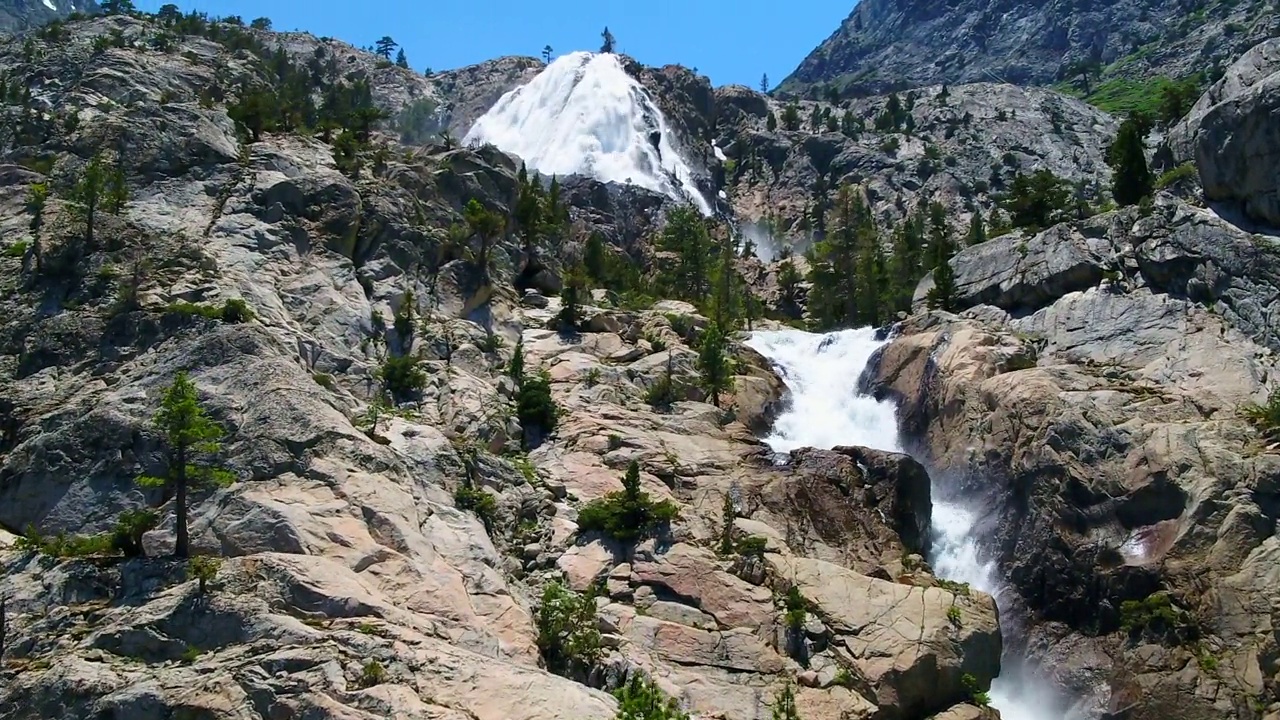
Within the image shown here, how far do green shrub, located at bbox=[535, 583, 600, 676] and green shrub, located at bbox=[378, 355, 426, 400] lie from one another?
16324 mm

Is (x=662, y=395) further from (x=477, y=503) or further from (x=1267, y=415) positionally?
(x=1267, y=415)

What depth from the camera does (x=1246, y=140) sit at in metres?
60.6

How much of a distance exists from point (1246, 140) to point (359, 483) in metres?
53.6

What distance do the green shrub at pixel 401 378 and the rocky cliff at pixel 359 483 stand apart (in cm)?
45

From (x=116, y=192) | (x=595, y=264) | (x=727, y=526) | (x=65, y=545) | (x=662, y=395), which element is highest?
(x=595, y=264)

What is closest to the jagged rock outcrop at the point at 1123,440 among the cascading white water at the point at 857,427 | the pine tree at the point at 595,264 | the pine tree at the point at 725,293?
the cascading white water at the point at 857,427

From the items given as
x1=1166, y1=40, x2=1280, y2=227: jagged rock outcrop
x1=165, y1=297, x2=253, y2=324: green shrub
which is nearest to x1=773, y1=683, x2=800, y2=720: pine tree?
x1=165, y1=297, x2=253, y2=324: green shrub

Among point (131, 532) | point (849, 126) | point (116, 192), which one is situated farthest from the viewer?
point (849, 126)

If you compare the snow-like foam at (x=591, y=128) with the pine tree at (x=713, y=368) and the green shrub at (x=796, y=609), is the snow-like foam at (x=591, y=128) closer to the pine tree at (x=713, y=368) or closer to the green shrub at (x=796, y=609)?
the pine tree at (x=713, y=368)

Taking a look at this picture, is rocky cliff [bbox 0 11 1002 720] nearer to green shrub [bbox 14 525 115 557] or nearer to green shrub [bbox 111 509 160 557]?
green shrub [bbox 14 525 115 557]

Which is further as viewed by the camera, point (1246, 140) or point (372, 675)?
point (1246, 140)

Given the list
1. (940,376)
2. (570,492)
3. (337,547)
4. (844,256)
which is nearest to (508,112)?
(844,256)

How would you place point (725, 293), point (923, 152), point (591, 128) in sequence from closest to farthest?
point (725, 293) < point (923, 152) < point (591, 128)

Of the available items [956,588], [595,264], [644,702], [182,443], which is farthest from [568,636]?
[595,264]
